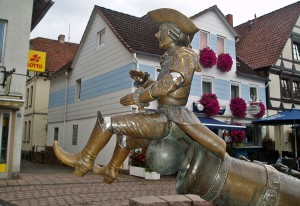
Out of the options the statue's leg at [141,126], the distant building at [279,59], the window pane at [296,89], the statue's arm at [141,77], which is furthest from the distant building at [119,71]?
the statue's leg at [141,126]

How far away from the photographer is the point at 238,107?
1644 cm

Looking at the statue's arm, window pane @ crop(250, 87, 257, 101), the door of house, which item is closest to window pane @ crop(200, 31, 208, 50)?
window pane @ crop(250, 87, 257, 101)

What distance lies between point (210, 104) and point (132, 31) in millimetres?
4993

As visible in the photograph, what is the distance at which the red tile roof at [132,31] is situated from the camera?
560 inches

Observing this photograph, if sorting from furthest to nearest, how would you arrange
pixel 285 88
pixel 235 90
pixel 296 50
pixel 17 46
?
pixel 296 50 < pixel 285 88 < pixel 235 90 < pixel 17 46

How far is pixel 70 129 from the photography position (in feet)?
60.7

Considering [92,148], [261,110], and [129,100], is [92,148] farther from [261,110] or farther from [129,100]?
[261,110]

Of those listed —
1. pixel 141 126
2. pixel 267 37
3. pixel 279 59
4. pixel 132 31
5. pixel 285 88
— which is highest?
pixel 267 37

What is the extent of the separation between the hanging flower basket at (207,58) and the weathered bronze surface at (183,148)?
13.2 m

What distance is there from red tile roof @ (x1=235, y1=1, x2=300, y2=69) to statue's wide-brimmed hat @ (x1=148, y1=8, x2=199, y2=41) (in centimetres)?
1714

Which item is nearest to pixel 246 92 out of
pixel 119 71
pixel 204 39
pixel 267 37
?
pixel 204 39

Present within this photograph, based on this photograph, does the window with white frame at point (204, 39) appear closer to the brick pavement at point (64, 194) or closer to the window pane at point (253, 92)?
the window pane at point (253, 92)

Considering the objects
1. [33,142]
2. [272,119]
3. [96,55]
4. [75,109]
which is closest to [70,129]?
[75,109]

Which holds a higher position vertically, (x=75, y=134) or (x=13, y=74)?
(x=13, y=74)
